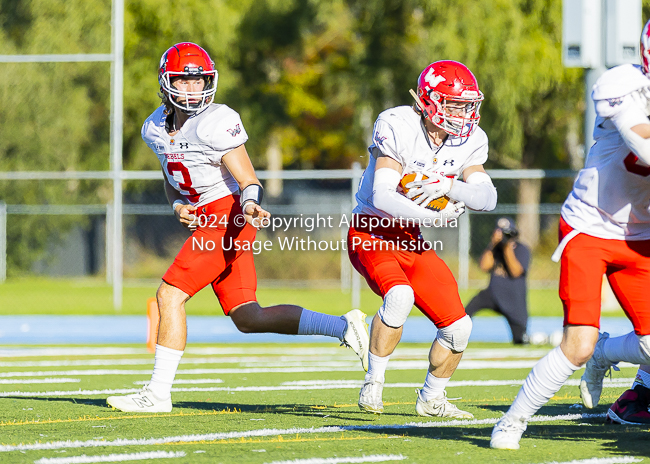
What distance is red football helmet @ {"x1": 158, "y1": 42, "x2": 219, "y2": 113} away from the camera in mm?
5359

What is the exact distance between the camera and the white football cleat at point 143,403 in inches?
207

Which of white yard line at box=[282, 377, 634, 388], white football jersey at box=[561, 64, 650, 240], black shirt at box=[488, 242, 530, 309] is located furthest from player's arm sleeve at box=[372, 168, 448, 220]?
black shirt at box=[488, 242, 530, 309]

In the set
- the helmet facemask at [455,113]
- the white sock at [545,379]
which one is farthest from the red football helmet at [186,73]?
the white sock at [545,379]

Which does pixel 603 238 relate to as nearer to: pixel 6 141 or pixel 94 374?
pixel 94 374

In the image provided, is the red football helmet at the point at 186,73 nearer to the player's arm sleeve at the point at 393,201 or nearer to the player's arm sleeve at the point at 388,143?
the player's arm sleeve at the point at 388,143

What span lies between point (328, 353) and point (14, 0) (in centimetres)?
1674

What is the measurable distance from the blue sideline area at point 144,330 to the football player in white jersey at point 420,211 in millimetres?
6472

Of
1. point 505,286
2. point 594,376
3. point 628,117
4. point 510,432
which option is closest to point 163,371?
point 510,432

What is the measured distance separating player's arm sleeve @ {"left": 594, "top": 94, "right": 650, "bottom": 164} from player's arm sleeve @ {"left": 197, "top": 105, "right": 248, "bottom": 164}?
86.9 inches

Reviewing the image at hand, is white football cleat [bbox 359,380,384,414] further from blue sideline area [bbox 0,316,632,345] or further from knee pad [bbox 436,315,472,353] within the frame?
blue sideline area [bbox 0,316,632,345]

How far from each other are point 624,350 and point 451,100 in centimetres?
153

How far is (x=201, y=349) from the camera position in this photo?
1029 centimetres

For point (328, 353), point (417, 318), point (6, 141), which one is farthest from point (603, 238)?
point (6, 141)

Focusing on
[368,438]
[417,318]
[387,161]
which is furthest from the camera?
[417,318]
